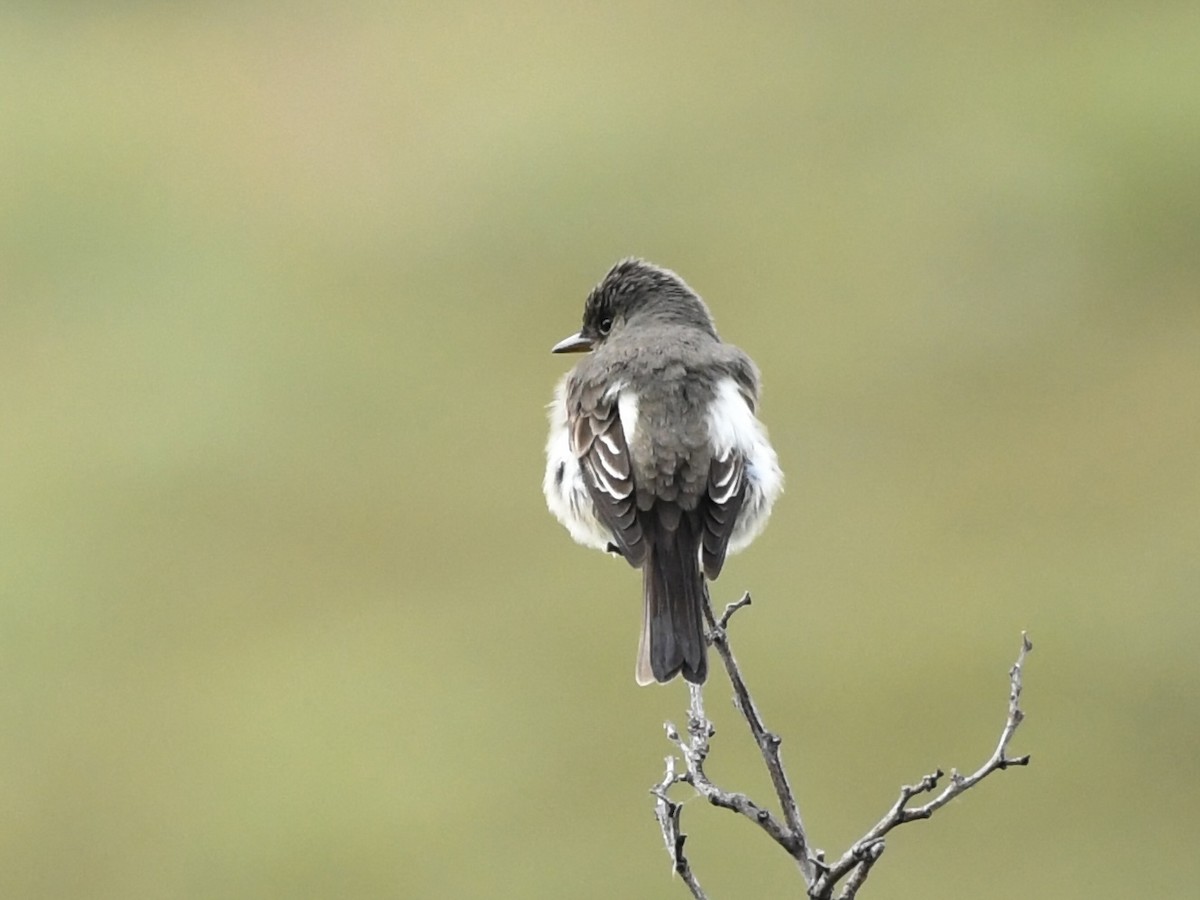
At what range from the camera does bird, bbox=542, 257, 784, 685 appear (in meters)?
5.71

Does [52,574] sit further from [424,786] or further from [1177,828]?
[1177,828]

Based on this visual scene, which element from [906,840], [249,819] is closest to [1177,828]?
[906,840]

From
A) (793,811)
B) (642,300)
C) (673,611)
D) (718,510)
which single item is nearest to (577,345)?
(642,300)

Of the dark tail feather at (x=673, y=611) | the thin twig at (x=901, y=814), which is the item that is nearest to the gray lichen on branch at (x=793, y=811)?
the thin twig at (x=901, y=814)

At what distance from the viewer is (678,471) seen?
6.02 m

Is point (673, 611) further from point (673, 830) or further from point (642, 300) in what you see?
point (642, 300)

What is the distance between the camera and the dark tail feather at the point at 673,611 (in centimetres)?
554

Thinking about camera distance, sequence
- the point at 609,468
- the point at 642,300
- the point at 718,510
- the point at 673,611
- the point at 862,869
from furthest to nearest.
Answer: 1. the point at 642,300
2. the point at 609,468
3. the point at 718,510
4. the point at 673,611
5. the point at 862,869

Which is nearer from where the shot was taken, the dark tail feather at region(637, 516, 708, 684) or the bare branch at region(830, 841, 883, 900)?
the bare branch at region(830, 841, 883, 900)

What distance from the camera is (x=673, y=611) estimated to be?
5672 millimetres

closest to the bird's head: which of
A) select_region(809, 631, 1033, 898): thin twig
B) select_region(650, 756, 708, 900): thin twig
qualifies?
select_region(650, 756, 708, 900): thin twig

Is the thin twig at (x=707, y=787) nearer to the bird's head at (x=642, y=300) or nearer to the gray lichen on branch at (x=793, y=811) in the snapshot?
the gray lichen on branch at (x=793, y=811)

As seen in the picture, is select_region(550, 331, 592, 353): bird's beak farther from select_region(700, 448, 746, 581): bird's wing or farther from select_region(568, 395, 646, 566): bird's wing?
select_region(700, 448, 746, 581): bird's wing

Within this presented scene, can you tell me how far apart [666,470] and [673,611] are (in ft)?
1.79
